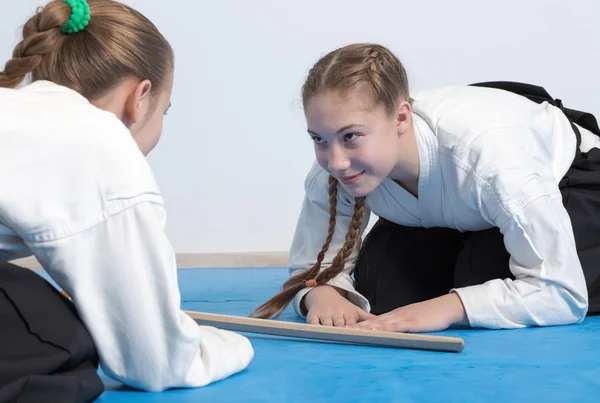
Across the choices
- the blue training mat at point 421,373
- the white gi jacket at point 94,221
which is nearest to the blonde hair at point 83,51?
the white gi jacket at point 94,221

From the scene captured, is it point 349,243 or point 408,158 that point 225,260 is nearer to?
point 349,243

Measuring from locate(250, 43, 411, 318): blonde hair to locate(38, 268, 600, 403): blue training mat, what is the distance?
0.94ft

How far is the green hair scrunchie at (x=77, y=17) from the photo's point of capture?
1282mm

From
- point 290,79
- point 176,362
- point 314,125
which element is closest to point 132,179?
point 176,362

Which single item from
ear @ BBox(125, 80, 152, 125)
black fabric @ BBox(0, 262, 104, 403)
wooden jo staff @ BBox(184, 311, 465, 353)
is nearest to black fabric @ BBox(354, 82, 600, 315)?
wooden jo staff @ BBox(184, 311, 465, 353)

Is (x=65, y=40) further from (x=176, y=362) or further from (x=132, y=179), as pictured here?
(x=176, y=362)

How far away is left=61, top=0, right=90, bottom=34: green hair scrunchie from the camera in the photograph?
4.21 ft

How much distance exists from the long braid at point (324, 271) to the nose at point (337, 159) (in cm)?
24

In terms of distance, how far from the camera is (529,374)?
133cm

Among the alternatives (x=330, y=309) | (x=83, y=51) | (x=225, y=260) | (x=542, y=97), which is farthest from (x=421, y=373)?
(x=225, y=260)

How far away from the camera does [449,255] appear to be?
2.06 meters

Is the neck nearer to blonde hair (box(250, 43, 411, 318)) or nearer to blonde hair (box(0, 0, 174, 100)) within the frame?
blonde hair (box(250, 43, 411, 318))

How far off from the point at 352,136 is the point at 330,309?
37 centimetres

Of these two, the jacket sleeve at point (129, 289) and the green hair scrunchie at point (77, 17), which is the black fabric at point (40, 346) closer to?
the jacket sleeve at point (129, 289)
